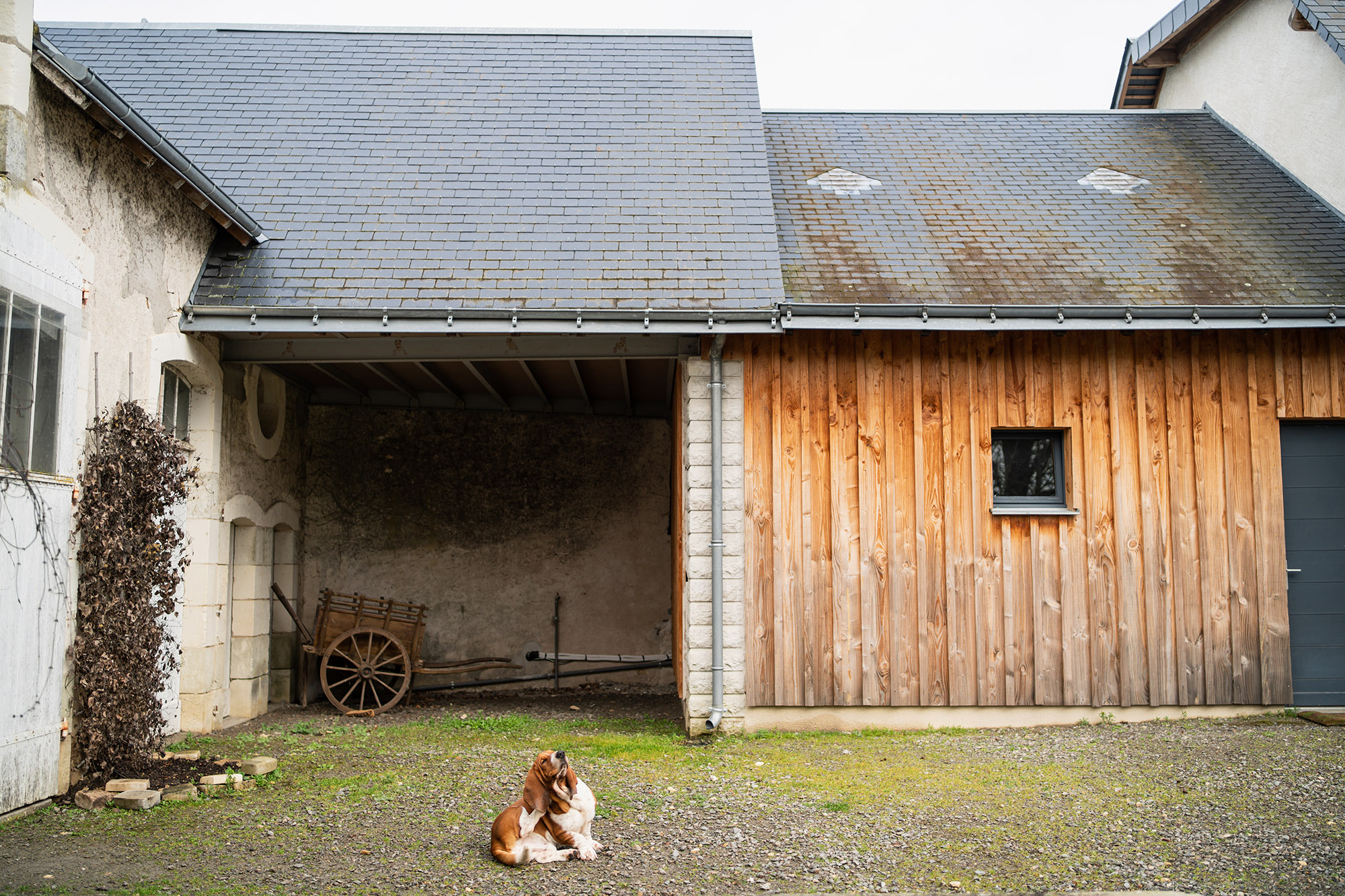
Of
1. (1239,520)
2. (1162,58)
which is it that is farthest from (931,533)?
(1162,58)

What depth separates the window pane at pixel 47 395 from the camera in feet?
A: 17.0

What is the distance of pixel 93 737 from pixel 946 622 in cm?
581

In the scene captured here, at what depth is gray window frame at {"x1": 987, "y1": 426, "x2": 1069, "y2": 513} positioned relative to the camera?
7.60 metres

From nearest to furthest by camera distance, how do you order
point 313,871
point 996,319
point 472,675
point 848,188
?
point 313,871, point 996,319, point 848,188, point 472,675

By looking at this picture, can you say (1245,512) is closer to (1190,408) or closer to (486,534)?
(1190,408)

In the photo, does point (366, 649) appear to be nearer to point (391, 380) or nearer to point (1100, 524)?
point (391, 380)

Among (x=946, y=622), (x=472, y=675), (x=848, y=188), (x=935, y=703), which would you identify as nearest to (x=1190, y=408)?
(x=946, y=622)

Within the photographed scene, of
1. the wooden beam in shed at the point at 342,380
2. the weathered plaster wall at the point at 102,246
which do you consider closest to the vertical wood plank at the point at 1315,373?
the wooden beam in shed at the point at 342,380

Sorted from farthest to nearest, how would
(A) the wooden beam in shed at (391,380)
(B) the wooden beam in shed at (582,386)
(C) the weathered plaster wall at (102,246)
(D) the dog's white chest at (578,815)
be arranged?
(A) the wooden beam in shed at (391,380) < (B) the wooden beam in shed at (582,386) < (C) the weathered plaster wall at (102,246) < (D) the dog's white chest at (578,815)

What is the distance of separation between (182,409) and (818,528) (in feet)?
16.6

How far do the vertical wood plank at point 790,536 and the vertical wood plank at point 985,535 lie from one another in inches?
54.3

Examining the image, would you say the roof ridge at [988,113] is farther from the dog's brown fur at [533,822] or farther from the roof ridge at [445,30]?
the dog's brown fur at [533,822]

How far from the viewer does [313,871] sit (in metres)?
4.31

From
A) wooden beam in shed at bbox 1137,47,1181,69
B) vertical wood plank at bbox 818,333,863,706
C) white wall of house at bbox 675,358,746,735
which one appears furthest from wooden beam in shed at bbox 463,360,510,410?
wooden beam in shed at bbox 1137,47,1181,69
